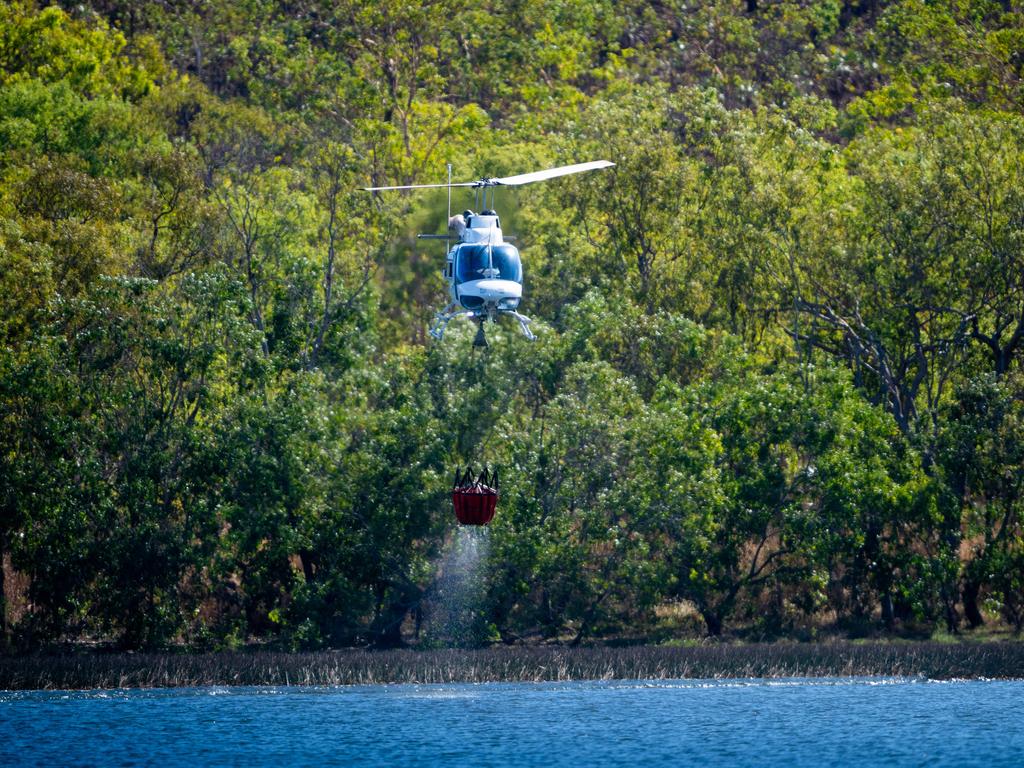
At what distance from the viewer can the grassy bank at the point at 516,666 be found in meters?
46.9

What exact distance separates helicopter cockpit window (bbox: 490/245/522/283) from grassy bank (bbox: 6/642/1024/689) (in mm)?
12607

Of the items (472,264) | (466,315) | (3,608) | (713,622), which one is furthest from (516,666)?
(3,608)

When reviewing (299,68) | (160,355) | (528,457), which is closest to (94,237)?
(160,355)

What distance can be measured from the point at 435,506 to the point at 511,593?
3346 millimetres

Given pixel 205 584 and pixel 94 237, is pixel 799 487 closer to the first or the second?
pixel 205 584

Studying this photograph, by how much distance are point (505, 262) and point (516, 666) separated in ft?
42.5

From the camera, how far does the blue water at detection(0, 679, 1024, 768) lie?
40.2 meters

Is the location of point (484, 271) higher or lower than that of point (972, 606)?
higher

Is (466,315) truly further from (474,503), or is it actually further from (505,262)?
(474,503)

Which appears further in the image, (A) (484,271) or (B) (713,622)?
(B) (713,622)

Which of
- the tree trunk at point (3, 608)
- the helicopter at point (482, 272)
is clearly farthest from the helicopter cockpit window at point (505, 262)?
the tree trunk at point (3, 608)

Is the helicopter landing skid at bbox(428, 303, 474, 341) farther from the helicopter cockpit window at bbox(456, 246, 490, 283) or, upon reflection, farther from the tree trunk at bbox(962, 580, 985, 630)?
the tree trunk at bbox(962, 580, 985, 630)

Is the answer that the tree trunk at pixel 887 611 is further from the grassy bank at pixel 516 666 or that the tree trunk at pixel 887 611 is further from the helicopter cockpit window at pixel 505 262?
the helicopter cockpit window at pixel 505 262

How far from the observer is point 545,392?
190 ft
